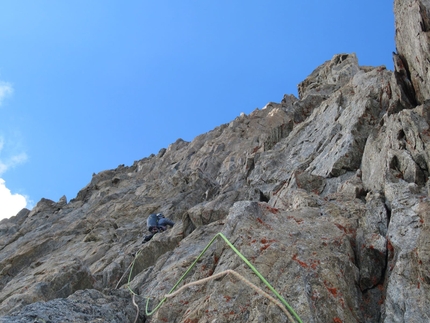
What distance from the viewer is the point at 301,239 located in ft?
31.8

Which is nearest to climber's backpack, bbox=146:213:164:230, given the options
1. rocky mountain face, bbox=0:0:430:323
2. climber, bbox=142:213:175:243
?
climber, bbox=142:213:175:243

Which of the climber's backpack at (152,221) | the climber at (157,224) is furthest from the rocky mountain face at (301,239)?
the climber's backpack at (152,221)

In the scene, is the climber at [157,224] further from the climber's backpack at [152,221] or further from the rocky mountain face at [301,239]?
the rocky mountain face at [301,239]

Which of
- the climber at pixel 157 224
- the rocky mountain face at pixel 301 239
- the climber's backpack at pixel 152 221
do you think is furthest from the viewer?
the climber's backpack at pixel 152 221

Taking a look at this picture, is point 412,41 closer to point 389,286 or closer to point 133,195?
point 389,286

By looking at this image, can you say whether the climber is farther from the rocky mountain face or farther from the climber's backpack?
the rocky mountain face

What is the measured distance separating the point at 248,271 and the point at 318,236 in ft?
7.51

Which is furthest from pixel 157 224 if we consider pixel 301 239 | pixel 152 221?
pixel 301 239

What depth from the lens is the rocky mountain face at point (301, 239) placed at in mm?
7977

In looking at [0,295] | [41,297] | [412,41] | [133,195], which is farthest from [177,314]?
[133,195]

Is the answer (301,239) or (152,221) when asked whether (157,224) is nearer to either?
(152,221)

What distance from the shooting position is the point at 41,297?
13625 millimetres

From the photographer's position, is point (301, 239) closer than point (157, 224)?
Yes

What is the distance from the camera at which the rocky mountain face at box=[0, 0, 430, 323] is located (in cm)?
A: 798
